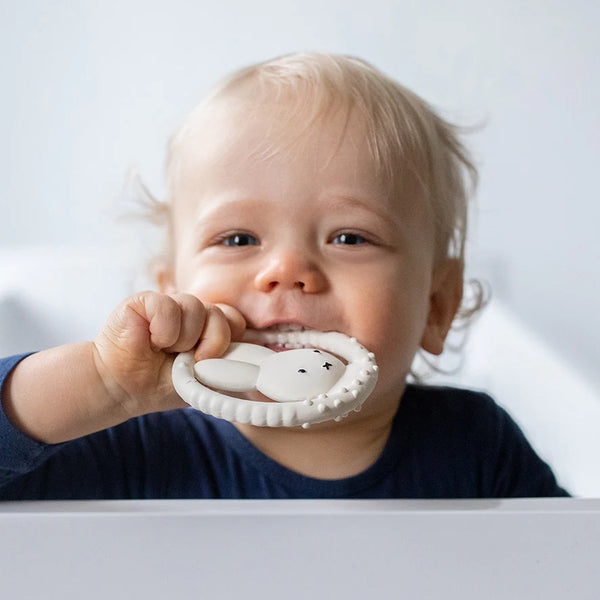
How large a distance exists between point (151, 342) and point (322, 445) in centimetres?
27

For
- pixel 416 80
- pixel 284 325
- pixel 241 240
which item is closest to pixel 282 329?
pixel 284 325

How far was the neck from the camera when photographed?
2.50 ft

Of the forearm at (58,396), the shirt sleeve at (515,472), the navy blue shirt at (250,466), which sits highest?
the forearm at (58,396)

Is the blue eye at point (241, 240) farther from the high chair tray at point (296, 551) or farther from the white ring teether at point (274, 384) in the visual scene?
the high chair tray at point (296, 551)

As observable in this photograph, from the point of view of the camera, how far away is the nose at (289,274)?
64 centimetres

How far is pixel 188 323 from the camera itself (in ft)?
1.85

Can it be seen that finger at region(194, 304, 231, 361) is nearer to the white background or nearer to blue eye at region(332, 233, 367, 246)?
blue eye at region(332, 233, 367, 246)

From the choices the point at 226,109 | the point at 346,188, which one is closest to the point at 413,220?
the point at 346,188

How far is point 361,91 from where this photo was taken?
0.77 m

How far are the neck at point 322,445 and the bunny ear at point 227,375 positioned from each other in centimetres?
22

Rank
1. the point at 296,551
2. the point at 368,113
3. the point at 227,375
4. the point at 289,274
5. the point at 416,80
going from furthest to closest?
the point at 416,80
the point at 368,113
the point at 289,274
the point at 227,375
the point at 296,551

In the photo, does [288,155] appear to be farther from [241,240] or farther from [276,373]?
[276,373]

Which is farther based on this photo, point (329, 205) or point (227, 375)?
point (329, 205)

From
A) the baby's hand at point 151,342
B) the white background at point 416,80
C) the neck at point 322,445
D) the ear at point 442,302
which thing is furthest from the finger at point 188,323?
the white background at point 416,80
